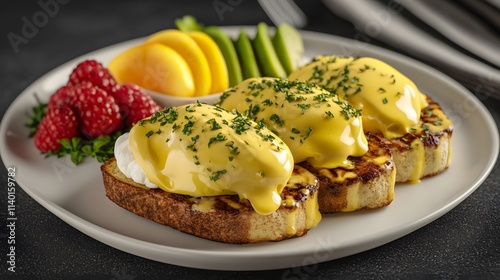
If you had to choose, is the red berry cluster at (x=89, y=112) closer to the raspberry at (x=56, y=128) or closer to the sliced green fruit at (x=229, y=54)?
the raspberry at (x=56, y=128)

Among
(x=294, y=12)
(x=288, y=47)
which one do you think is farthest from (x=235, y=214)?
(x=294, y=12)

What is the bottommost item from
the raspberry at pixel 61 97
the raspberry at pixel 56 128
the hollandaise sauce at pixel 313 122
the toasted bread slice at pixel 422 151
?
the raspberry at pixel 56 128

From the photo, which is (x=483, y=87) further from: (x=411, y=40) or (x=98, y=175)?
(x=98, y=175)

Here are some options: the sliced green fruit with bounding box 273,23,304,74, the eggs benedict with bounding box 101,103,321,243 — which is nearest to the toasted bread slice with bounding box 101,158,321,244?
the eggs benedict with bounding box 101,103,321,243

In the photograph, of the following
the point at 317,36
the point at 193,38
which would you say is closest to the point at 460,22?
the point at 317,36

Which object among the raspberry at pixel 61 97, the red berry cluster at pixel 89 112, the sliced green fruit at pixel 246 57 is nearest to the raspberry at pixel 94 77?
the red berry cluster at pixel 89 112

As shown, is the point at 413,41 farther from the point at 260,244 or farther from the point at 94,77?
the point at 260,244
